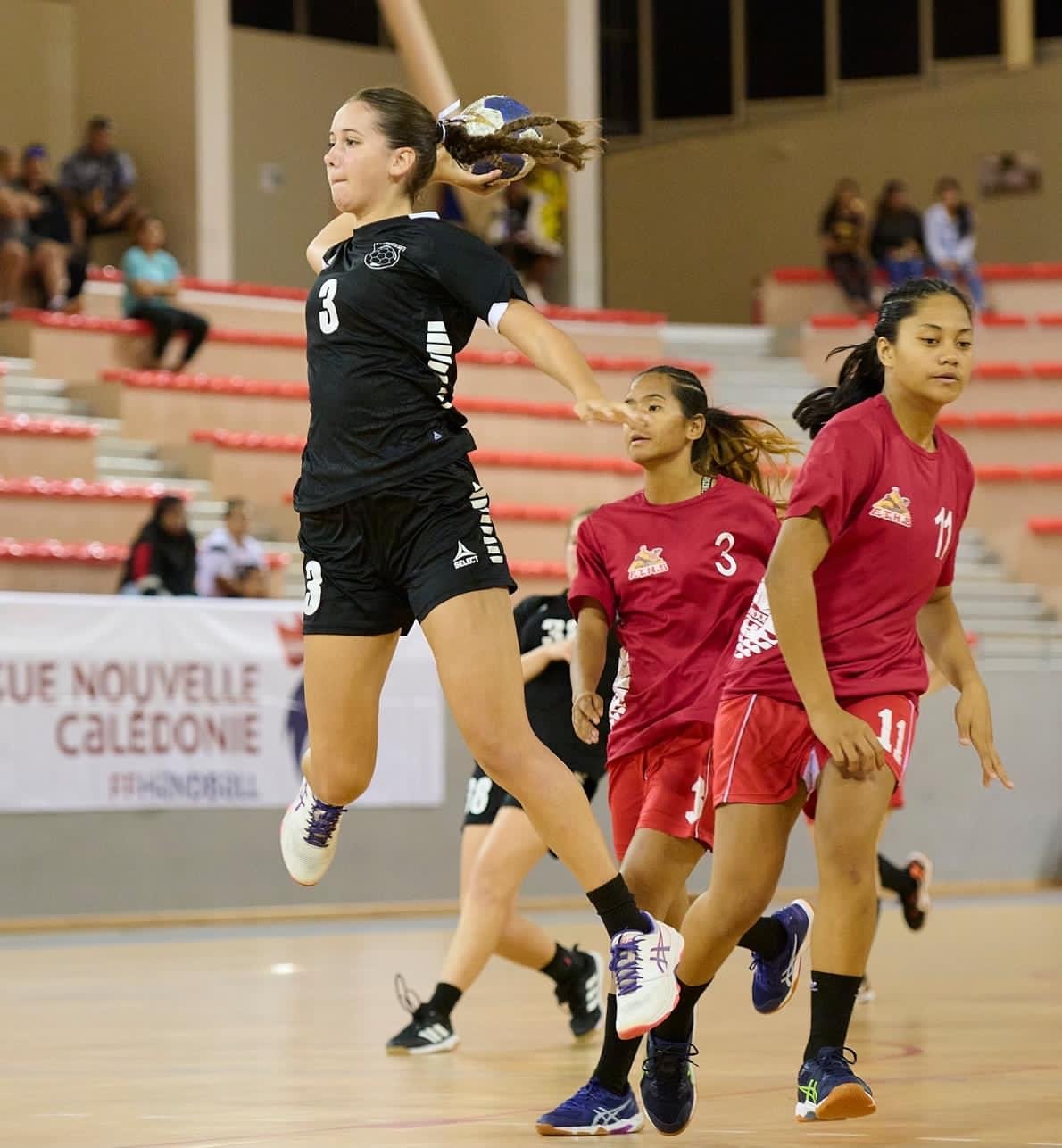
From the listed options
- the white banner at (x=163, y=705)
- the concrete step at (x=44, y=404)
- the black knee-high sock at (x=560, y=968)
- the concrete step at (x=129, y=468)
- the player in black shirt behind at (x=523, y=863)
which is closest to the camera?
the player in black shirt behind at (x=523, y=863)

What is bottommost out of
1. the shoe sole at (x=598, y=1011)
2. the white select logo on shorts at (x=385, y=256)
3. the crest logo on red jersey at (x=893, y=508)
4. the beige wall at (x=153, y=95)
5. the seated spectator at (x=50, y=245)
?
the shoe sole at (x=598, y=1011)

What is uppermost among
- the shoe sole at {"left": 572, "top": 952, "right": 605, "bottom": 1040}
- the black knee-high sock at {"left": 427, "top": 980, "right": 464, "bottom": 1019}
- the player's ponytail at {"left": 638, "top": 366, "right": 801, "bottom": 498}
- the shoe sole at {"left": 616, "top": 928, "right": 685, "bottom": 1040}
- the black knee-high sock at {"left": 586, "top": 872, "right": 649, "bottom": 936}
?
the player's ponytail at {"left": 638, "top": 366, "right": 801, "bottom": 498}

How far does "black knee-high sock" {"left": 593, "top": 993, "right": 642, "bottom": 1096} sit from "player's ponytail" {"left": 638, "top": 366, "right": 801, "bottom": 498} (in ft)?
4.95

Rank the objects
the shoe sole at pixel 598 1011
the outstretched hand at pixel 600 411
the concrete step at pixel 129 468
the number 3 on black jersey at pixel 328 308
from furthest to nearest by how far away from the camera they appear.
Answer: the concrete step at pixel 129 468 → the shoe sole at pixel 598 1011 → the number 3 on black jersey at pixel 328 308 → the outstretched hand at pixel 600 411

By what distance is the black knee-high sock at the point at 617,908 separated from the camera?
4.67 metres

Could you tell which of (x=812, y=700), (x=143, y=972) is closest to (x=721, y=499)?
(x=812, y=700)

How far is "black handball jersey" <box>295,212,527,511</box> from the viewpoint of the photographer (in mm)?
4656

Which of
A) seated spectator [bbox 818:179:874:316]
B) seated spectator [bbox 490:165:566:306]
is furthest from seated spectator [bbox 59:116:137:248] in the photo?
seated spectator [bbox 818:179:874:316]

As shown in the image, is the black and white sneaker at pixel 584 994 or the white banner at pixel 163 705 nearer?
the black and white sneaker at pixel 584 994

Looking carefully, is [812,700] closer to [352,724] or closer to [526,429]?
[352,724]

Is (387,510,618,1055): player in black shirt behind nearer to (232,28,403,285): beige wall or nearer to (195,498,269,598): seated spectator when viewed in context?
(195,498,269,598): seated spectator

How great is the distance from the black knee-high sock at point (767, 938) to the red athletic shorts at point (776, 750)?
0.64 meters

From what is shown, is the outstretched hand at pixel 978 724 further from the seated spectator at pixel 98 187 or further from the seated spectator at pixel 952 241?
the seated spectator at pixel 952 241

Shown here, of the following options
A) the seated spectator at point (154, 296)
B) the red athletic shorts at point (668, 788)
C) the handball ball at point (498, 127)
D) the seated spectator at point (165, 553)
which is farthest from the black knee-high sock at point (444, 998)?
the seated spectator at point (154, 296)
